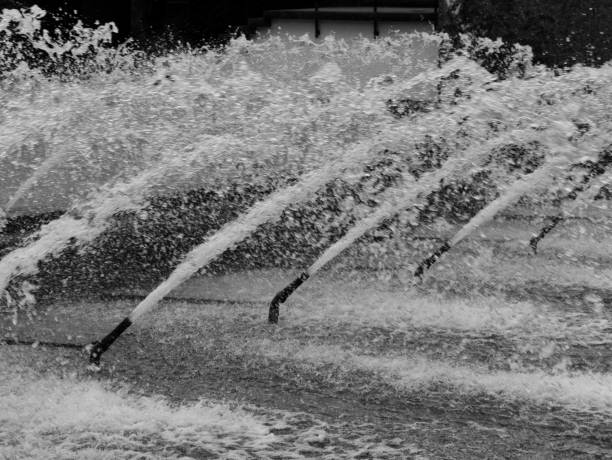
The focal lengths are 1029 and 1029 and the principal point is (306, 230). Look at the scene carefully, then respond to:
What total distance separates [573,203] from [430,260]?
3.24 m

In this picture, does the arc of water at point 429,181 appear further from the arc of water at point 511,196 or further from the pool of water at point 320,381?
the pool of water at point 320,381

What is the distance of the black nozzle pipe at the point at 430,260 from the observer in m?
6.27

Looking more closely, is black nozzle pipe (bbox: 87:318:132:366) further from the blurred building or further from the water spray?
the blurred building

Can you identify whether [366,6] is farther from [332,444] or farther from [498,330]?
[332,444]

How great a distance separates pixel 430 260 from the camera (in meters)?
6.31

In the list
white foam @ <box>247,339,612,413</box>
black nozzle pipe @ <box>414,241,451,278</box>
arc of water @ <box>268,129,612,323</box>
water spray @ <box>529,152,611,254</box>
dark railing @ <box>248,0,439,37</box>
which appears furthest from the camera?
dark railing @ <box>248,0,439,37</box>

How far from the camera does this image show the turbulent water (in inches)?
156

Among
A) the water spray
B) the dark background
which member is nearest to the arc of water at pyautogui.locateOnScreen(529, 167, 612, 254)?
the water spray

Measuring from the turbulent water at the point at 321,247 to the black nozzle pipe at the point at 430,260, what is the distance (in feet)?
0.32

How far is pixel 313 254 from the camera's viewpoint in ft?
24.2

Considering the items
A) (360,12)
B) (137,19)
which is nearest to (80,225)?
(137,19)

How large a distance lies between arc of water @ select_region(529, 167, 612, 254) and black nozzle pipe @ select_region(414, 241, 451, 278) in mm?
1428

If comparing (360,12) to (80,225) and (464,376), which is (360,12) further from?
(464,376)

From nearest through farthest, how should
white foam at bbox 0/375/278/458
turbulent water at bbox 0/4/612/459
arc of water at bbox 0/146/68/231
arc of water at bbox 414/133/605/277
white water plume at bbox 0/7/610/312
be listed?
white foam at bbox 0/375/278/458, turbulent water at bbox 0/4/612/459, arc of water at bbox 414/133/605/277, arc of water at bbox 0/146/68/231, white water plume at bbox 0/7/610/312
